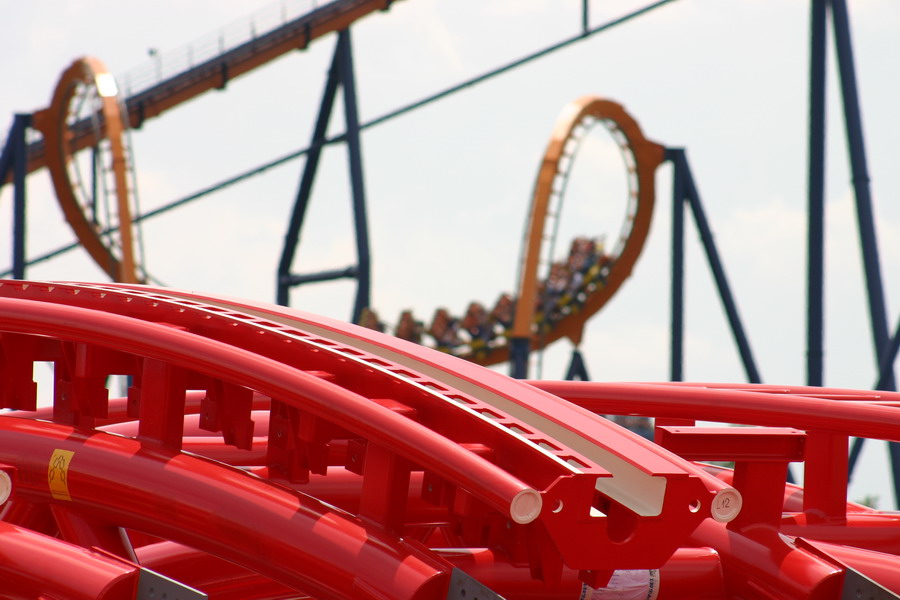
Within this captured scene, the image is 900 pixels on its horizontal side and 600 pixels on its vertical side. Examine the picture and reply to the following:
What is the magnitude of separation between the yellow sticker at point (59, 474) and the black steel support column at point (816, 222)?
802 centimetres

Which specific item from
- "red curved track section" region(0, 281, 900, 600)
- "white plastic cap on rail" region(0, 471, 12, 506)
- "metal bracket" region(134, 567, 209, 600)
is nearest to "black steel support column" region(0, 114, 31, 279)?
"red curved track section" region(0, 281, 900, 600)

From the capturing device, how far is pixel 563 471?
7.33 feet

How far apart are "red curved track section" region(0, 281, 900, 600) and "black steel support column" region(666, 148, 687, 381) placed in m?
10.1

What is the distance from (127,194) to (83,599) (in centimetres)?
1190

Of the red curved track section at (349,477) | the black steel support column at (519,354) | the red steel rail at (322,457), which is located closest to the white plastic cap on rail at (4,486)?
the red curved track section at (349,477)

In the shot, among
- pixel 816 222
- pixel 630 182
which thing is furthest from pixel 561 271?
pixel 816 222

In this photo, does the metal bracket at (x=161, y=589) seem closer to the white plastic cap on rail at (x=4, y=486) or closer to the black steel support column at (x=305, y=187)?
the white plastic cap on rail at (x=4, y=486)

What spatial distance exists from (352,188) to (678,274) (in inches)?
158

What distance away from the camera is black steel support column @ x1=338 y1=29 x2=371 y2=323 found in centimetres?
1281

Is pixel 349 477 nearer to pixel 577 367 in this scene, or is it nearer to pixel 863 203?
pixel 863 203

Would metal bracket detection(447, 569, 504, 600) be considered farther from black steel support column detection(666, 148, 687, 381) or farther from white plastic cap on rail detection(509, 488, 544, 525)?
black steel support column detection(666, 148, 687, 381)

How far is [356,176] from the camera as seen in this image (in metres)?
13.3

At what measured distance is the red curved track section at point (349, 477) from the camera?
232 centimetres

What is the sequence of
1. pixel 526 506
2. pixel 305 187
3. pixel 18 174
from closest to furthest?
pixel 526 506, pixel 18 174, pixel 305 187
